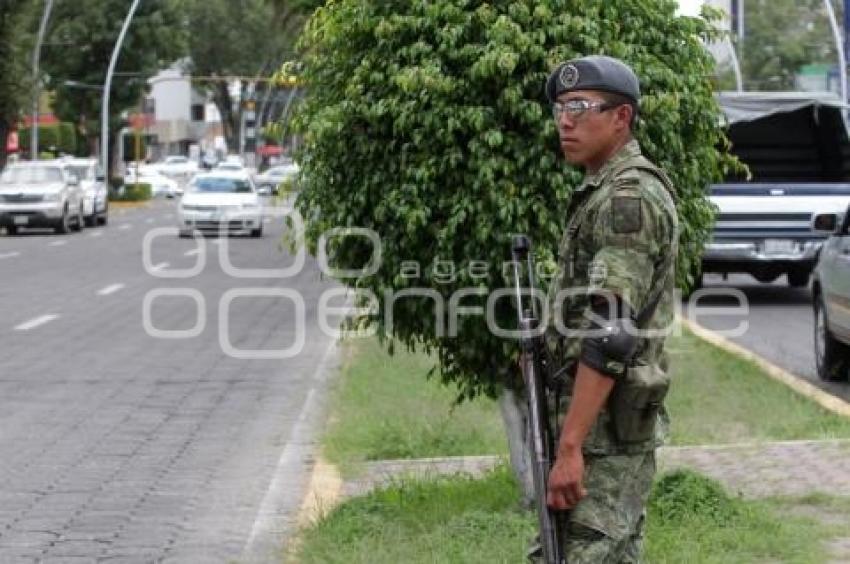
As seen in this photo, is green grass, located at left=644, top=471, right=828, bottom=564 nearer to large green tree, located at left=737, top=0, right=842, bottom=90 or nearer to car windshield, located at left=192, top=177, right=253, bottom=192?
car windshield, located at left=192, top=177, right=253, bottom=192

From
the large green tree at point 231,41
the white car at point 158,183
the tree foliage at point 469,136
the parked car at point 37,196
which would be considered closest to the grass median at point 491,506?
the tree foliage at point 469,136

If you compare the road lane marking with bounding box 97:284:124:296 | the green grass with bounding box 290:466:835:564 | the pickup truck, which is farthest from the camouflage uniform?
the road lane marking with bounding box 97:284:124:296

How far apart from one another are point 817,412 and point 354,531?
4.98 m

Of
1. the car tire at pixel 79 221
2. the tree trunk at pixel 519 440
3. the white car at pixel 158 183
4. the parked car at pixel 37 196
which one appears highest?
the tree trunk at pixel 519 440

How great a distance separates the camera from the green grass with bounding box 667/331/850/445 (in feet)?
37.6

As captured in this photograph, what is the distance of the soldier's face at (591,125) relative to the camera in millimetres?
4934

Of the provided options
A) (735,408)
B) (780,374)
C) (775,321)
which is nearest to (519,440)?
(735,408)

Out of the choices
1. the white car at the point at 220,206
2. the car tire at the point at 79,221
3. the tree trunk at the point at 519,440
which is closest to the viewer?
the tree trunk at the point at 519,440

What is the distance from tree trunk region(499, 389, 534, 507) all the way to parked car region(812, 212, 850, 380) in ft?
22.1

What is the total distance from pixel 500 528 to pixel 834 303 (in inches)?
309

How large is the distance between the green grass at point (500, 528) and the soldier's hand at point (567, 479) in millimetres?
2681

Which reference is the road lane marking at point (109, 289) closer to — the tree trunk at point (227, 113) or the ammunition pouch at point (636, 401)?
the ammunition pouch at point (636, 401)

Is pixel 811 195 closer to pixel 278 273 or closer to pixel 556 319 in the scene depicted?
pixel 278 273

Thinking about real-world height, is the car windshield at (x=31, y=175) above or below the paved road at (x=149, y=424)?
below
